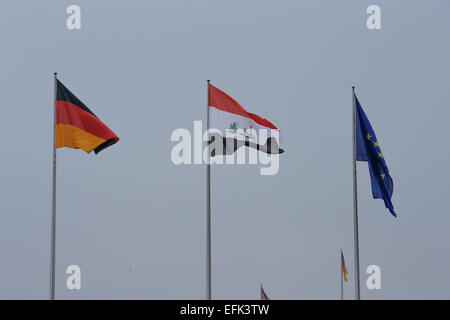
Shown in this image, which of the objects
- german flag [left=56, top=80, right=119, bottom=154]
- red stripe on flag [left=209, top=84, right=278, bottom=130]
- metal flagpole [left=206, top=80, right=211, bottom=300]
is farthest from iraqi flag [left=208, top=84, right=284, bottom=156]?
german flag [left=56, top=80, right=119, bottom=154]

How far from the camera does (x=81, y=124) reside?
97.2 ft

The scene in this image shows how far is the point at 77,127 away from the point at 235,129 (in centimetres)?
612

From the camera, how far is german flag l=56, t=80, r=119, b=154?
29.4 metres

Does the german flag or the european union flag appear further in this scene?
the european union flag

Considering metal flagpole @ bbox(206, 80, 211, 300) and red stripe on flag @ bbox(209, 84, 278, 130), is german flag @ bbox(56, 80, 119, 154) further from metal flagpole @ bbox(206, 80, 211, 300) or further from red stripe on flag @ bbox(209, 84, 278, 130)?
red stripe on flag @ bbox(209, 84, 278, 130)

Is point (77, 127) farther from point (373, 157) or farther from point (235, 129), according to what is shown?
point (373, 157)

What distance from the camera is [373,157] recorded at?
32.1 m

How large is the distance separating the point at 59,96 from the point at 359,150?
1249cm

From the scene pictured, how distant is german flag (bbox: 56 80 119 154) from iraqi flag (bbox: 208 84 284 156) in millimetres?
3916

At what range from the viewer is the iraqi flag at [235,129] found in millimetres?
→ 29906

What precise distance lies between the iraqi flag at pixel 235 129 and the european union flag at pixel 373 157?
12.9 ft

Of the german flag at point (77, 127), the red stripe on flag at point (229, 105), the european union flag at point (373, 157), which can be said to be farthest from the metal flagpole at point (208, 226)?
the european union flag at point (373, 157)
